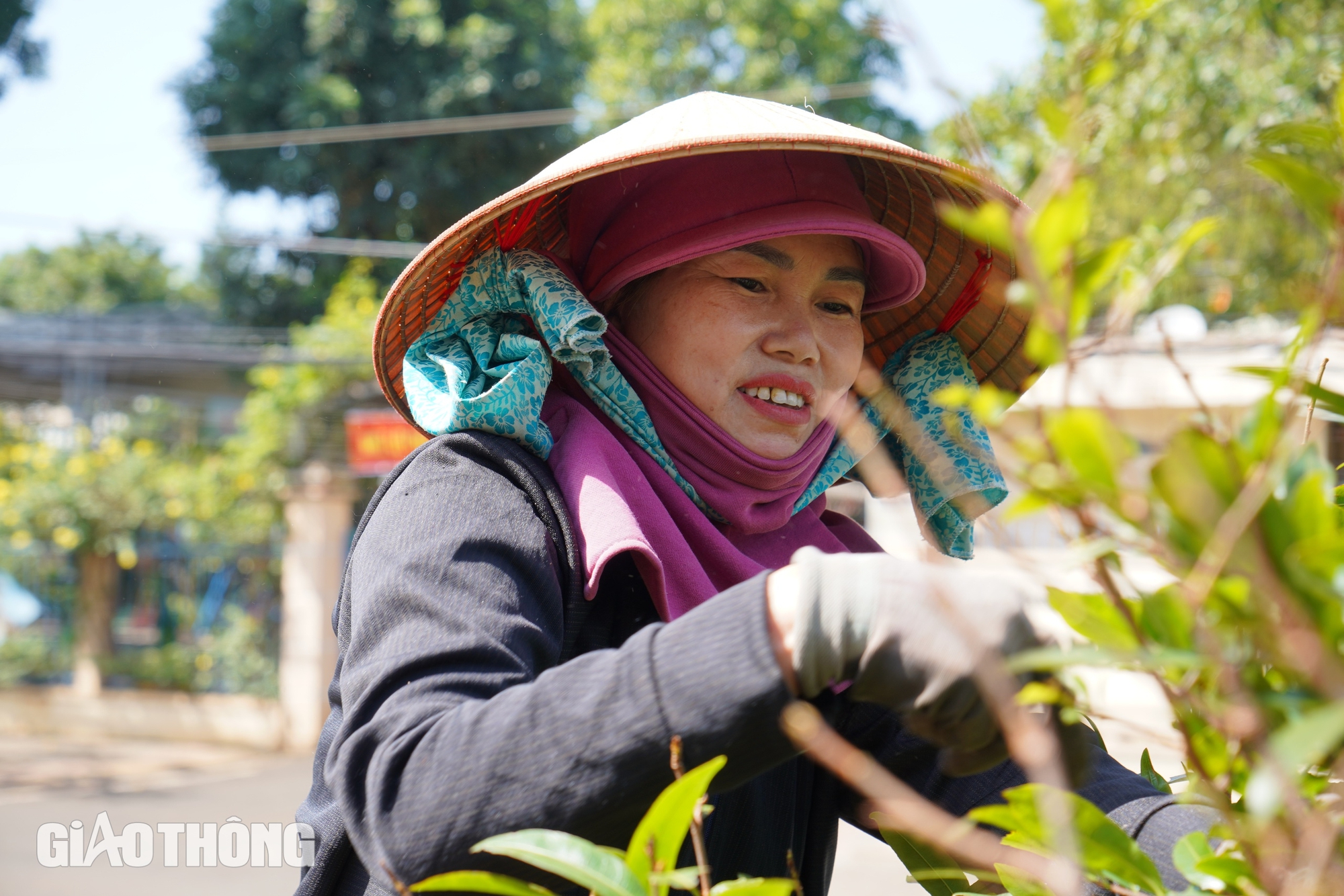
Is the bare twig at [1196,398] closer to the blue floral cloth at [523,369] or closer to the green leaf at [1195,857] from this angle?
the green leaf at [1195,857]


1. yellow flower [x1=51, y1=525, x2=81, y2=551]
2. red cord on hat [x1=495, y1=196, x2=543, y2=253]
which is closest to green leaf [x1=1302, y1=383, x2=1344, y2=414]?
red cord on hat [x1=495, y1=196, x2=543, y2=253]

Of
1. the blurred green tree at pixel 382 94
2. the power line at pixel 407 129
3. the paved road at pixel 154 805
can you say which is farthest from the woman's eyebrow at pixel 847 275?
the blurred green tree at pixel 382 94

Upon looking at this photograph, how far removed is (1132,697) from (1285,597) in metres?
7.47

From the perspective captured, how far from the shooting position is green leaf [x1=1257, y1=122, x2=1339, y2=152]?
0.60 metres

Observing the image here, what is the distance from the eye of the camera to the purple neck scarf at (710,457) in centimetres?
142

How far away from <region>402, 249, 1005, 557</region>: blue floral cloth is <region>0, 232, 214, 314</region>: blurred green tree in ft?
94.2

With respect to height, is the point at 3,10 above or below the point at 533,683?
above

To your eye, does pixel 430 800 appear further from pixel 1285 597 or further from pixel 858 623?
pixel 1285 597

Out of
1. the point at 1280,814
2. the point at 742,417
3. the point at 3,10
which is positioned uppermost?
the point at 3,10

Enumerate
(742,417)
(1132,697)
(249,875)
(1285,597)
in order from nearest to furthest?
(1285,597)
(742,417)
(249,875)
(1132,697)

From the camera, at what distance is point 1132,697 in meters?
7.20

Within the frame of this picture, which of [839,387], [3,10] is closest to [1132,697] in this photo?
[839,387]

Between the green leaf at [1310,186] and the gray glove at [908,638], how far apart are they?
301mm

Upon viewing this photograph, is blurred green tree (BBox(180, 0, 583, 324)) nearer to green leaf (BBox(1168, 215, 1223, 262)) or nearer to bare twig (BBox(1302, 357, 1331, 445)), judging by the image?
→ bare twig (BBox(1302, 357, 1331, 445))
